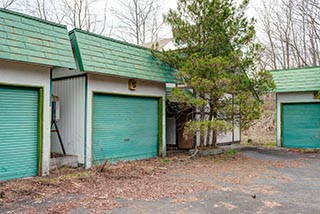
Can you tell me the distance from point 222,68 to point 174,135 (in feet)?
15.2

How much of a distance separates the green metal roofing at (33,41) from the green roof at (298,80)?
32.6 ft

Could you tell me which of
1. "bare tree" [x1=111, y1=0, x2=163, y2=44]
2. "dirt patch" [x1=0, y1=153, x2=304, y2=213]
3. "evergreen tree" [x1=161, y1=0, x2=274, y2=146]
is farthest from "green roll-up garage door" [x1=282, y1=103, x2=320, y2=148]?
"bare tree" [x1=111, y1=0, x2=163, y2=44]

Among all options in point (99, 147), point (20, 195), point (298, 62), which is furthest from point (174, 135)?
point (298, 62)

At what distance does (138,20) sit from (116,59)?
15.8m

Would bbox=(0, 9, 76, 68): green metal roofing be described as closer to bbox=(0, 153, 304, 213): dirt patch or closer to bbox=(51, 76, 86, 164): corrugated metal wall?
bbox=(51, 76, 86, 164): corrugated metal wall

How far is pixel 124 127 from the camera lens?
9031mm

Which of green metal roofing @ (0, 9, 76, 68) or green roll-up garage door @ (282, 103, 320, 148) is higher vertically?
green metal roofing @ (0, 9, 76, 68)

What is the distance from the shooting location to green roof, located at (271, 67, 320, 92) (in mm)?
12296

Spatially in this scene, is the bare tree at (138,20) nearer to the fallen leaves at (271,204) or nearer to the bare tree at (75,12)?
the bare tree at (75,12)

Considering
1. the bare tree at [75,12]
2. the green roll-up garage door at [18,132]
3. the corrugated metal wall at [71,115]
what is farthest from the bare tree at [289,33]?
the green roll-up garage door at [18,132]

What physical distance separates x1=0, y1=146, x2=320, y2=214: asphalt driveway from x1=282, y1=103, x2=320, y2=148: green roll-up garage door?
4.32 m

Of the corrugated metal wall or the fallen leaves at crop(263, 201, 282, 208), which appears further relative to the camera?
the corrugated metal wall

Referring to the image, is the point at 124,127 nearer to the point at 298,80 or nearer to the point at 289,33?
the point at 298,80

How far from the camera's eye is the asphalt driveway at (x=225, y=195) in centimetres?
444
